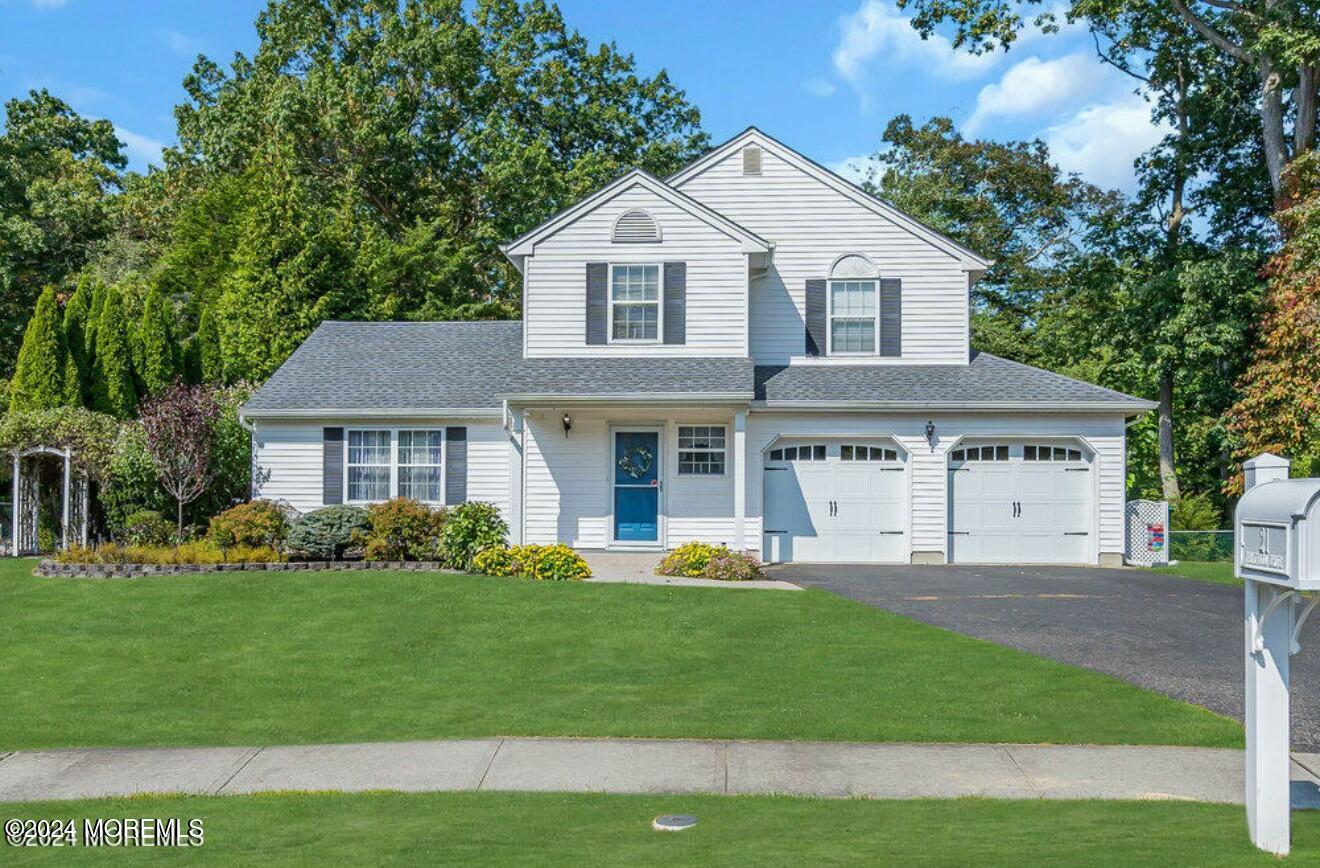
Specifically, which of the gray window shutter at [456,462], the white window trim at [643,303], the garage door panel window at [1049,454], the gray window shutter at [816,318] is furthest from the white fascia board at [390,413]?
the garage door panel window at [1049,454]

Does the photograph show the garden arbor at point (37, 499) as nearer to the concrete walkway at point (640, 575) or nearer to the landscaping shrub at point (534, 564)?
the landscaping shrub at point (534, 564)

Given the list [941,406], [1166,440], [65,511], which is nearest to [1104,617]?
[941,406]

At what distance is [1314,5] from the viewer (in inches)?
935

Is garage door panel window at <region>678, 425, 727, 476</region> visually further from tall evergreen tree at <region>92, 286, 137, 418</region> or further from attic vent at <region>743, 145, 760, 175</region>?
tall evergreen tree at <region>92, 286, 137, 418</region>

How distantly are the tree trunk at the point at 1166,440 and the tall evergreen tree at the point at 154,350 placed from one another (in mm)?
24315

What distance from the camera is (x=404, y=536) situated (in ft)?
59.7

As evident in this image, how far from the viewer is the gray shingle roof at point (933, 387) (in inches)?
794

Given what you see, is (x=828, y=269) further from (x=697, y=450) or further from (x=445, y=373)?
(x=445, y=373)

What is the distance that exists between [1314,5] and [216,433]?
23822 millimetres

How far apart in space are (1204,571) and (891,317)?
23.5 ft

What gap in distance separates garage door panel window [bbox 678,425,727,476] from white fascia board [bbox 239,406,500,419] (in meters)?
3.42

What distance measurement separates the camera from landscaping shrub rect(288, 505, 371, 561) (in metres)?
18.4

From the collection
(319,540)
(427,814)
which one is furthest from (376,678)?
(319,540)

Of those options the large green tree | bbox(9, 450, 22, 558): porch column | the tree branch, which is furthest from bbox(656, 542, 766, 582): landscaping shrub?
the large green tree
